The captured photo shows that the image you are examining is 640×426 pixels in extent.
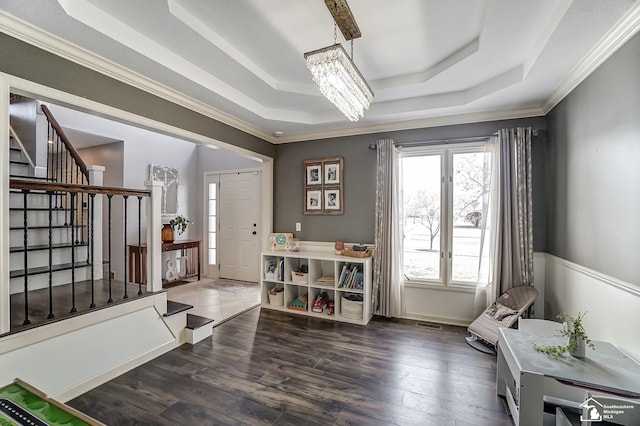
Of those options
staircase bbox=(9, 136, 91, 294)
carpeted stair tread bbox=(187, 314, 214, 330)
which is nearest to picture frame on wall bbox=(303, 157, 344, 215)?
carpeted stair tread bbox=(187, 314, 214, 330)

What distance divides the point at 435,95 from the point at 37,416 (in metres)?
3.79

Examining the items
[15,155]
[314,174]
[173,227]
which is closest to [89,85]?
[15,155]

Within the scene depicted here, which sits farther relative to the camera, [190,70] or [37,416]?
[190,70]

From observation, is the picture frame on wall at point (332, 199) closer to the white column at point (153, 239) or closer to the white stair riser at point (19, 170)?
the white column at point (153, 239)

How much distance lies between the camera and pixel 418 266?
3695 millimetres

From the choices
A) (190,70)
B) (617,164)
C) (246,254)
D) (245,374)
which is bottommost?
(245,374)

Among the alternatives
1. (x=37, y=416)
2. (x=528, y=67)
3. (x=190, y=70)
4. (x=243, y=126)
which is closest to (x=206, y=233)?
(x=243, y=126)

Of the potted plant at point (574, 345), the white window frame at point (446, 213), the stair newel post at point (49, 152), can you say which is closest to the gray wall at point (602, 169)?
the potted plant at point (574, 345)

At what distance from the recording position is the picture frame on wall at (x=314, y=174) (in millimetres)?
4236

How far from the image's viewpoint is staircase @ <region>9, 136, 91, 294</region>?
9.17 feet

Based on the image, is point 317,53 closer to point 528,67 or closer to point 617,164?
point 528,67

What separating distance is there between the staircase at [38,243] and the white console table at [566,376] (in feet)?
12.7

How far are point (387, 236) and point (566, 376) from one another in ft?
7.39

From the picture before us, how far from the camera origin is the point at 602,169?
2.08 metres
